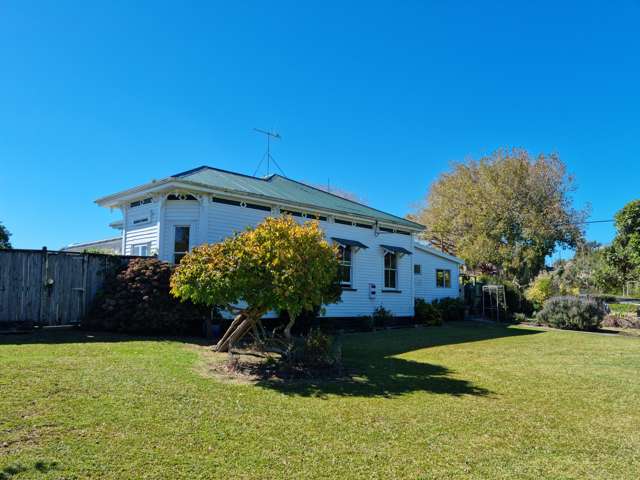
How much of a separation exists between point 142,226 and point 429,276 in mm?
14208

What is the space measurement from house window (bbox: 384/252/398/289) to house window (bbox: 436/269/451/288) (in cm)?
522

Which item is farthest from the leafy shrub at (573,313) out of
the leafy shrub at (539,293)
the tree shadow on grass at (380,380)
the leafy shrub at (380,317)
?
the tree shadow on grass at (380,380)

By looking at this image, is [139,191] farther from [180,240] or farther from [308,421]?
[308,421]

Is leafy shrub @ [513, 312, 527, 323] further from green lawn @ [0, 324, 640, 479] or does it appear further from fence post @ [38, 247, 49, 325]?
fence post @ [38, 247, 49, 325]

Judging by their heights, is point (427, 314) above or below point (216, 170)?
below

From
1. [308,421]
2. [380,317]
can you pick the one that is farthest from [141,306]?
[380,317]

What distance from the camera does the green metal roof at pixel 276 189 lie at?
13.7 metres

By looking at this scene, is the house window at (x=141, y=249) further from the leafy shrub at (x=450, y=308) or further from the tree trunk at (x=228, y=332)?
the leafy shrub at (x=450, y=308)

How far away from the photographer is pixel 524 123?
89.8 ft

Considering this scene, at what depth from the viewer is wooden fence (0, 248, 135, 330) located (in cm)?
1055

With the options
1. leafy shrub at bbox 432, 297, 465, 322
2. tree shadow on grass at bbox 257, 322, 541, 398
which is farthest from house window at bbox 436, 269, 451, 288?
tree shadow on grass at bbox 257, 322, 541, 398

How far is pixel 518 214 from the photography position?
32625 mm

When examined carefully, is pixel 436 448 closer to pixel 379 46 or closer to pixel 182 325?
pixel 182 325

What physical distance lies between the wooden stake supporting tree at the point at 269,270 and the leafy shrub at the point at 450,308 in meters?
14.5
